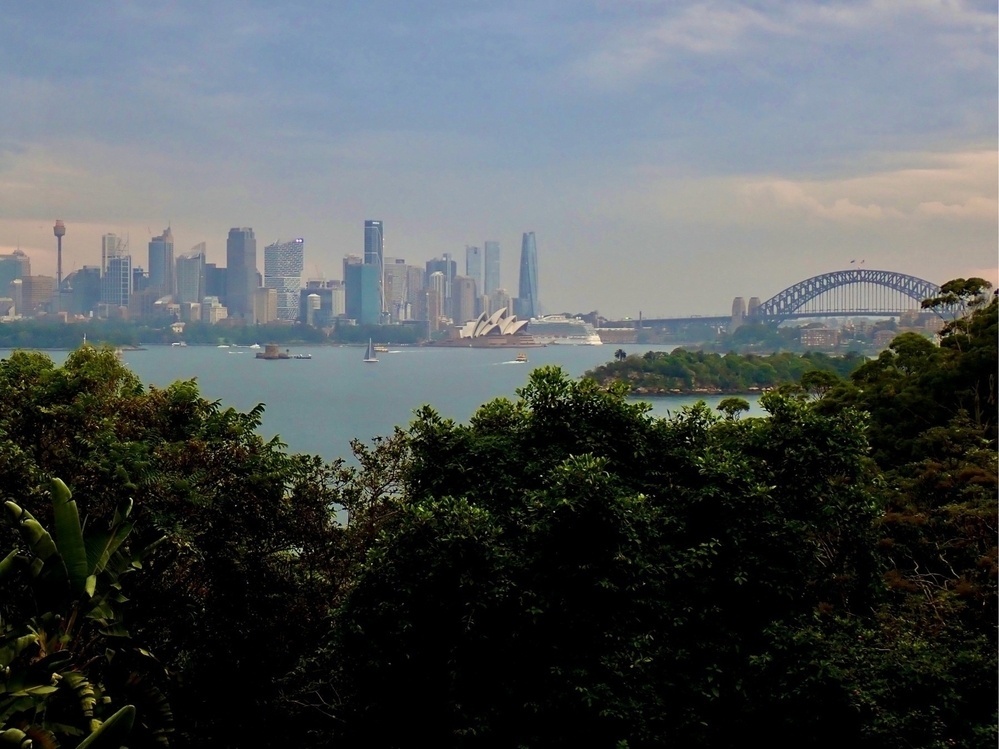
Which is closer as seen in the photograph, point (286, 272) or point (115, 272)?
point (115, 272)

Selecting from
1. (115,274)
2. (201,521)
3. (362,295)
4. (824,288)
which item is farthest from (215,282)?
(201,521)

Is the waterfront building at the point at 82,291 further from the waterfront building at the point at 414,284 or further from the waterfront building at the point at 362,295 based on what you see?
the waterfront building at the point at 414,284

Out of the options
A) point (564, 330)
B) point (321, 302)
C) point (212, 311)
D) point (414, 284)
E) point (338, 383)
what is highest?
point (414, 284)

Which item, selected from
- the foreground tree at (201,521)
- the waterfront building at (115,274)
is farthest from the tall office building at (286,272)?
the foreground tree at (201,521)

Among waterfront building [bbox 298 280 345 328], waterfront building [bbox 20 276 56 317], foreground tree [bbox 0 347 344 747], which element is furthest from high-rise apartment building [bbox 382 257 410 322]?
foreground tree [bbox 0 347 344 747]

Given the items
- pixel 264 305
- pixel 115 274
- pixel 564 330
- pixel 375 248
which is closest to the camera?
pixel 115 274

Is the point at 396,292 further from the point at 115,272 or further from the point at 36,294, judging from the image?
the point at 36,294
